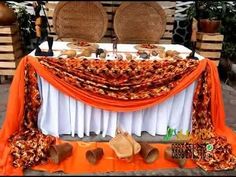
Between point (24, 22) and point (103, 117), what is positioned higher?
point (24, 22)

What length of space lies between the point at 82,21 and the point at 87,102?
1725 millimetres

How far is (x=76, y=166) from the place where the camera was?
2.55m

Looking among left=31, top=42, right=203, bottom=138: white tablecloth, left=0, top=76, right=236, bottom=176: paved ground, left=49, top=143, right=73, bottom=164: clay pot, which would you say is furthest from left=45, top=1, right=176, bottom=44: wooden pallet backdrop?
left=49, top=143, right=73, bottom=164: clay pot

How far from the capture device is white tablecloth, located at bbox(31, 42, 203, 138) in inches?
108

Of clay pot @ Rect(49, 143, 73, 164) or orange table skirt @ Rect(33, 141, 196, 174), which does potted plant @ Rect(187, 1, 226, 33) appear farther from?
clay pot @ Rect(49, 143, 73, 164)

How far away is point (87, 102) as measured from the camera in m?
2.69

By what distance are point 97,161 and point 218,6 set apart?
12.1 ft

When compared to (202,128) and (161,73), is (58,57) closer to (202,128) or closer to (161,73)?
(161,73)

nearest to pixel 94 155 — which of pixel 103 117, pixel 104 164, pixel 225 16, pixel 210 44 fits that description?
pixel 104 164

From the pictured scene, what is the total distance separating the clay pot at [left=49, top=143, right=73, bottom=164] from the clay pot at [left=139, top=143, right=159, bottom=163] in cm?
67

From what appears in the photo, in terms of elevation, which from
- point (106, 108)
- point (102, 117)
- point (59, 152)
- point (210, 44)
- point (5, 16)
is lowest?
point (59, 152)

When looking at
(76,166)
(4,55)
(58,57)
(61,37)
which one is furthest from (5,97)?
(76,166)

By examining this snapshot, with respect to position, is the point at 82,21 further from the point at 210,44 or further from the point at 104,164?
the point at 104,164

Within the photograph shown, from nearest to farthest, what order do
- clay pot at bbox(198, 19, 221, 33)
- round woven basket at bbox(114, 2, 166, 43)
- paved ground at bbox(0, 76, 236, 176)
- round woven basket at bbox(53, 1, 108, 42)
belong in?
paved ground at bbox(0, 76, 236, 176), round woven basket at bbox(53, 1, 108, 42), round woven basket at bbox(114, 2, 166, 43), clay pot at bbox(198, 19, 221, 33)
